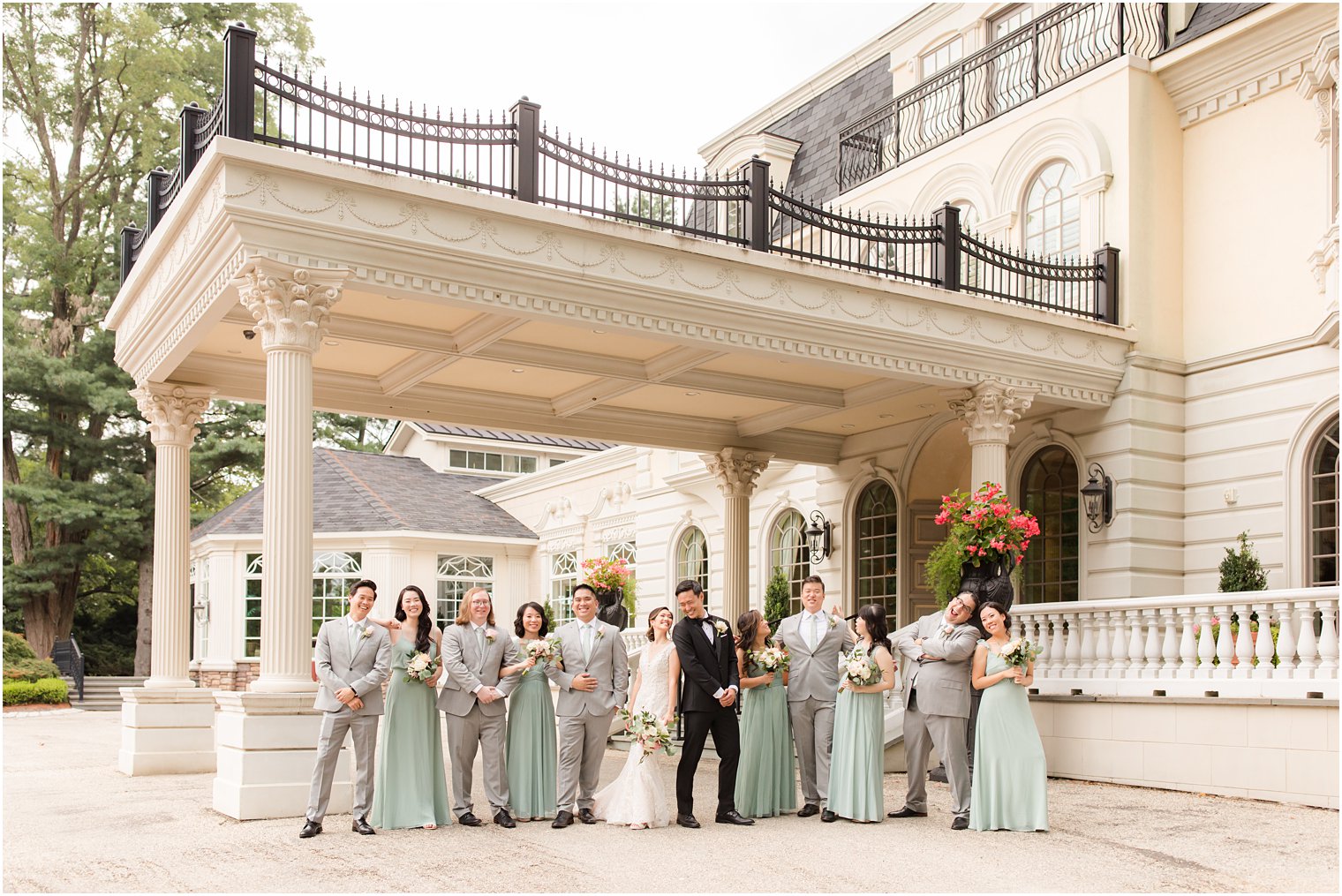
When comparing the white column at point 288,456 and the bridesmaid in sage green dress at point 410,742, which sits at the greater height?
the white column at point 288,456

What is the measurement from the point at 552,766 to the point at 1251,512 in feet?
28.9

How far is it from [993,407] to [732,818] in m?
6.57

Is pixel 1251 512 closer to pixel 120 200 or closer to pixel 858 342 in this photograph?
pixel 858 342

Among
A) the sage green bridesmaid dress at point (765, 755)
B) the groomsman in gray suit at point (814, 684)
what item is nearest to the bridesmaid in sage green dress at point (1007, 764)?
the groomsman in gray suit at point (814, 684)

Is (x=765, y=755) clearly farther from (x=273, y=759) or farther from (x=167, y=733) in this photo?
(x=167, y=733)

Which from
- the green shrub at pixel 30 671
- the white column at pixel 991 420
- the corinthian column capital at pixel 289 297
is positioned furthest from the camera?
the green shrub at pixel 30 671

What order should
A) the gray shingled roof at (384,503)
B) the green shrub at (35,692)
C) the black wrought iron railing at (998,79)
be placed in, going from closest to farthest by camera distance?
1. the black wrought iron railing at (998,79)
2. the green shrub at (35,692)
3. the gray shingled roof at (384,503)

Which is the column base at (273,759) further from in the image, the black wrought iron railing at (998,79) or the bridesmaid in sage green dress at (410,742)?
the black wrought iron railing at (998,79)

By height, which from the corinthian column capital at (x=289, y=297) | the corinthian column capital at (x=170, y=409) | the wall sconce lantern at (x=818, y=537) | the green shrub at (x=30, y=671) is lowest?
the green shrub at (x=30, y=671)

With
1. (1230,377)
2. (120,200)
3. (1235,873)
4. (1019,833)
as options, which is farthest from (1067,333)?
(120,200)

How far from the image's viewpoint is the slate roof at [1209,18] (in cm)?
1417

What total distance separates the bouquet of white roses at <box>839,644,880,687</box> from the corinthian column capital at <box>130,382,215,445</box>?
809 cm

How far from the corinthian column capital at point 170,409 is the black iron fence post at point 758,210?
6379 mm

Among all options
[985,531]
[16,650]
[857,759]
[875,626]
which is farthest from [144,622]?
[857,759]
